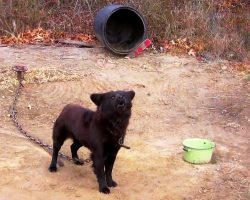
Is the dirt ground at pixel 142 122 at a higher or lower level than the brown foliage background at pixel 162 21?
lower

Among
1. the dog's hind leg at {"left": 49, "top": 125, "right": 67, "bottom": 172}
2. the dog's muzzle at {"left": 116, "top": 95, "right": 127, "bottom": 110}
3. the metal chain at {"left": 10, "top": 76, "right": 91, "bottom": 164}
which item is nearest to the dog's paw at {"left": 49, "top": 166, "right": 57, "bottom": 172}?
the dog's hind leg at {"left": 49, "top": 125, "right": 67, "bottom": 172}

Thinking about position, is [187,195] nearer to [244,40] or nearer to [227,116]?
[227,116]

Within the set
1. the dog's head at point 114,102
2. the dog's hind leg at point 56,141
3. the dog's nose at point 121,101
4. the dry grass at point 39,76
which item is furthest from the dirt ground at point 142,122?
the dog's nose at point 121,101

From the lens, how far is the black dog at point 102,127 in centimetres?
487

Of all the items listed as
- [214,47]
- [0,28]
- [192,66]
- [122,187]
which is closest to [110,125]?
[122,187]

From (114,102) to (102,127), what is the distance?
1.20 feet

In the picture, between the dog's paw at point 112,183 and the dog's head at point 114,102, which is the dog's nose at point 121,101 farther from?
the dog's paw at point 112,183

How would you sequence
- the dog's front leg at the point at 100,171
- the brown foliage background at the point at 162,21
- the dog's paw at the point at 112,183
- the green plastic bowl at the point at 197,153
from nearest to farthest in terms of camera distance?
the dog's front leg at the point at 100,171, the dog's paw at the point at 112,183, the green plastic bowl at the point at 197,153, the brown foliage background at the point at 162,21

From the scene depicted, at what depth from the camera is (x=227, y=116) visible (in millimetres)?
8117

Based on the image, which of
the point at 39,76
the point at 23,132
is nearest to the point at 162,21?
the point at 39,76

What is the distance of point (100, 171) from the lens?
5168 millimetres

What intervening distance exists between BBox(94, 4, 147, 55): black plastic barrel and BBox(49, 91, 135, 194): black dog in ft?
17.1

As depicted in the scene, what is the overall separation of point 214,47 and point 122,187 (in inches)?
255

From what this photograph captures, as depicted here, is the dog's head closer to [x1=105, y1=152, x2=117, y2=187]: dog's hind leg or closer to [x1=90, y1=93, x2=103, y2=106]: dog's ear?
[x1=90, y1=93, x2=103, y2=106]: dog's ear
